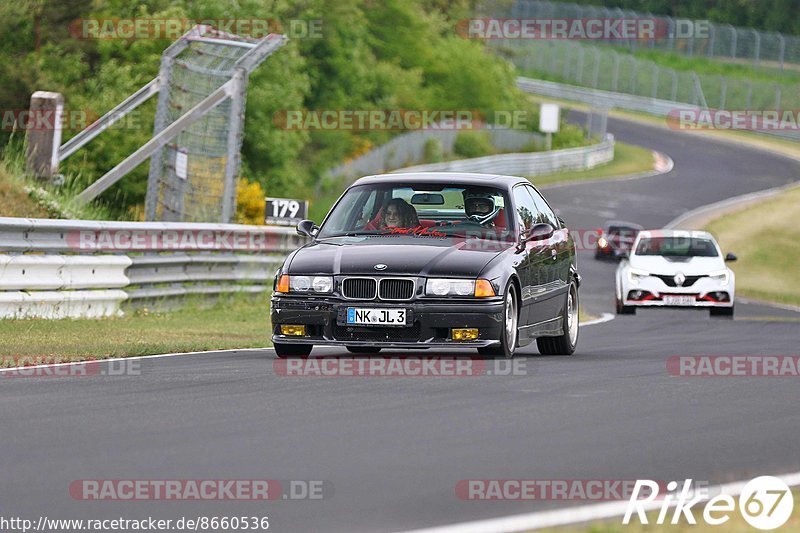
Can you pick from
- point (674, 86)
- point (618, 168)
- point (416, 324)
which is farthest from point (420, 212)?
point (674, 86)

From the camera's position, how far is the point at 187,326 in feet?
59.2

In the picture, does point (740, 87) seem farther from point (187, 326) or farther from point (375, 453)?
point (375, 453)

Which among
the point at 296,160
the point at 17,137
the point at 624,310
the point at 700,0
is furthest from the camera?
the point at 700,0

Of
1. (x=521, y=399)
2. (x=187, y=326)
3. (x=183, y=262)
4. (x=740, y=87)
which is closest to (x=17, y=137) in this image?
(x=183, y=262)

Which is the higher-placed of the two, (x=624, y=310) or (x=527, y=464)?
(x=527, y=464)

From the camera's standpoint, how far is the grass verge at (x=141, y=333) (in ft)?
44.4

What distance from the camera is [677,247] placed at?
84.9 feet

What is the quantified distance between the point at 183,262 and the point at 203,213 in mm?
6091

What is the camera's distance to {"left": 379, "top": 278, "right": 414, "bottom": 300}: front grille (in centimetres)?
1250

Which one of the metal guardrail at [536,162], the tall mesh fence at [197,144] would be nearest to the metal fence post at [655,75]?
the metal guardrail at [536,162]

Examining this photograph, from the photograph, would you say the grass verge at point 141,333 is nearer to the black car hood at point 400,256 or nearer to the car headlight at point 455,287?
the black car hood at point 400,256

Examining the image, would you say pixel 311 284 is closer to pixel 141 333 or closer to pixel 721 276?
pixel 141 333

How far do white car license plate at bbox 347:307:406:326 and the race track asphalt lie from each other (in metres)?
0.82

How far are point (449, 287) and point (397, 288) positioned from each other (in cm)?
41
